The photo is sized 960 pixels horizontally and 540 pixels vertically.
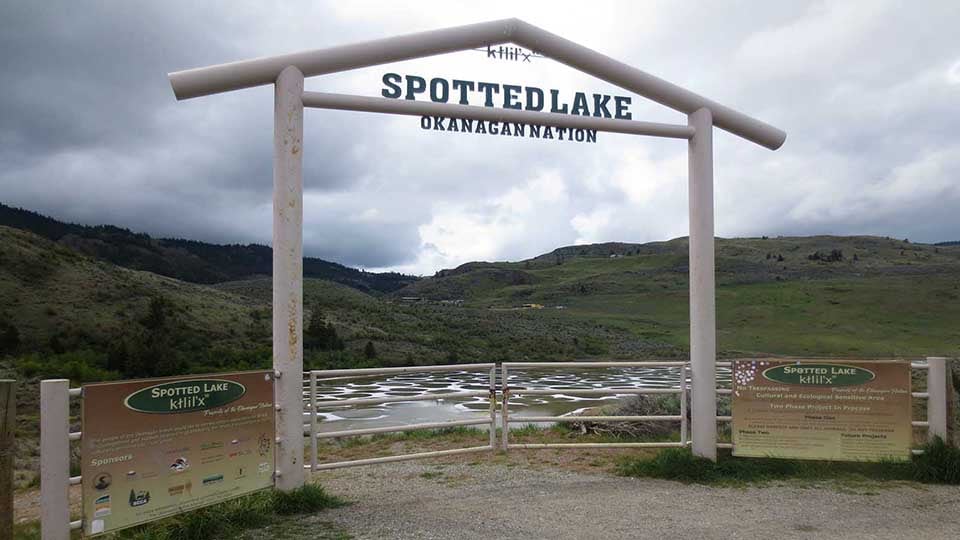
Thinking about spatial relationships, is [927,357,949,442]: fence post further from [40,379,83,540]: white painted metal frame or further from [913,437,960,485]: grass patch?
[40,379,83,540]: white painted metal frame

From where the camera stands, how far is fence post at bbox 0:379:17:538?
4.45 meters

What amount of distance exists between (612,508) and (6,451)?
15.0ft

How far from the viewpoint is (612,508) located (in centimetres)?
603

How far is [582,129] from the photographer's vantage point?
7555 millimetres

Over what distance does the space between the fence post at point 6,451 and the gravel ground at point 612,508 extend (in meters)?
2.05

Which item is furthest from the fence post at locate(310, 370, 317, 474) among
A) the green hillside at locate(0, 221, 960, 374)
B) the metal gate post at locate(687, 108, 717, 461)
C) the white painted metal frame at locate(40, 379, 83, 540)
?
the green hillside at locate(0, 221, 960, 374)

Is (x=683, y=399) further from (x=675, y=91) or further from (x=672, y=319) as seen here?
(x=672, y=319)

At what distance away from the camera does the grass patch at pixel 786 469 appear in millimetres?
7008

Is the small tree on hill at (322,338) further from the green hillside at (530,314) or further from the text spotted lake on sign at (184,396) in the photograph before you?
the text spotted lake on sign at (184,396)

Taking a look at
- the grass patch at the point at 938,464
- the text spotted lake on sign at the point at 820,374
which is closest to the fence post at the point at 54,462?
the text spotted lake on sign at the point at 820,374

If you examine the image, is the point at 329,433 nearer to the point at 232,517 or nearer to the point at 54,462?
the point at 232,517

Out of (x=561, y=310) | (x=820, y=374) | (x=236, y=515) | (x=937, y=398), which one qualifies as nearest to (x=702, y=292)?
(x=820, y=374)

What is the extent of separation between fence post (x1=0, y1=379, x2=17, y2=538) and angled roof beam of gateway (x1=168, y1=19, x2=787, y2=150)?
115 inches

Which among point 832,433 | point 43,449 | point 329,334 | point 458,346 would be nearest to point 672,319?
point 458,346
